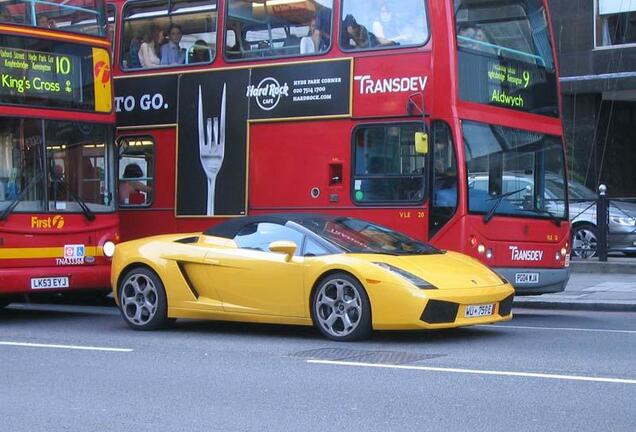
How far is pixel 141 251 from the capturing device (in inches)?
460

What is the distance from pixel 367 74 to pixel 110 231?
3.91m

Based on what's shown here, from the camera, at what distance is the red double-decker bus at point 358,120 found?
12594 mm

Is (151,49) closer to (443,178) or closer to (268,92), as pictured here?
(268,92)

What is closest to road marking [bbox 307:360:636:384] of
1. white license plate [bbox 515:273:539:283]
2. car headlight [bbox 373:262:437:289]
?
car headlight [bbox 373:262:437:289]

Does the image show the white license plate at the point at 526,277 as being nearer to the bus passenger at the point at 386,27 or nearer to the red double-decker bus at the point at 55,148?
the bus passenger at the point at 386,27

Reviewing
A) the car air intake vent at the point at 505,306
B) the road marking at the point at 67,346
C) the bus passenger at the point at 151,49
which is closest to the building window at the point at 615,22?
the bus passenger at the point at 151,49

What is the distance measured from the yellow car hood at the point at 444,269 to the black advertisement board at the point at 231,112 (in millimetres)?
3122

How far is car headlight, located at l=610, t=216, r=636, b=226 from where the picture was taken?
65.5ft

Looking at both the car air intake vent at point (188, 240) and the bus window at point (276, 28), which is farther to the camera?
the bus window at point (276, 28)

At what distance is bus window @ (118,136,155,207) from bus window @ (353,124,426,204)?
3481mm

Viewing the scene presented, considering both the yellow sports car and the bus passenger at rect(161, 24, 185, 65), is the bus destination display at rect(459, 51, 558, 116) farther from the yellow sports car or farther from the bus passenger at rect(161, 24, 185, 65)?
the bus passenger at rect(161, 24, 185, 65)

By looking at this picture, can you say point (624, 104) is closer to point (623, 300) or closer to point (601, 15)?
point (601, 15)

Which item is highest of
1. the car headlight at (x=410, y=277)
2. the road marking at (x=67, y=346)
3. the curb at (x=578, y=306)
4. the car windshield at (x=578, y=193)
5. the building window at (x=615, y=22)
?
the building window at (x=615, y=22)

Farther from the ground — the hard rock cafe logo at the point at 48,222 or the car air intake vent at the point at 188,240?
the hard rock cafe logo at the point at 48,222
